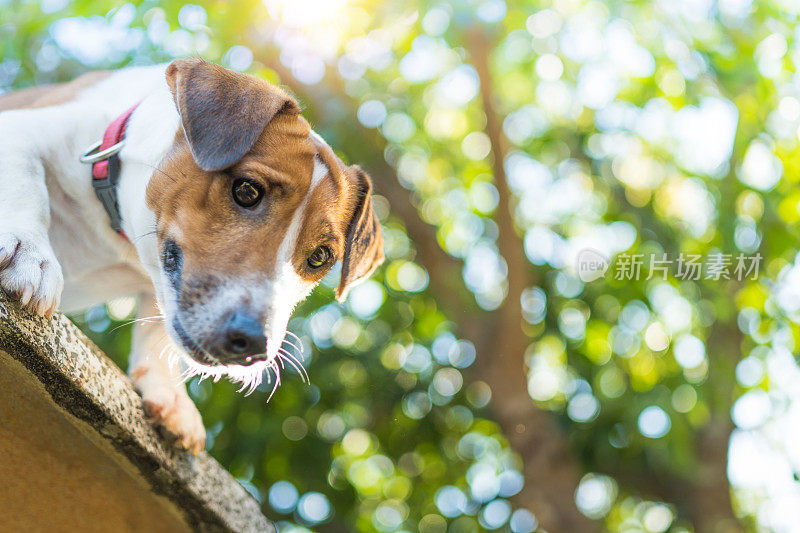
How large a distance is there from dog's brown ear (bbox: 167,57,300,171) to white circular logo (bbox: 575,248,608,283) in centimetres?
378

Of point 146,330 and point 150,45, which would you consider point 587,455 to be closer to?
point 146,330

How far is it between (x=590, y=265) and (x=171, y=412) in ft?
13.9

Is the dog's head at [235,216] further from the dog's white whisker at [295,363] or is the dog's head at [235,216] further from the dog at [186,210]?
the dog's white whisker at [295,363]

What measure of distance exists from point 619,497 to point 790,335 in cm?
272

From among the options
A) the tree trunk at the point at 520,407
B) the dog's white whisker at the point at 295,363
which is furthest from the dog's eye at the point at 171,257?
the tree trunk at the point at 520,407

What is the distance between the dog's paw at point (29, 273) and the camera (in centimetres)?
214

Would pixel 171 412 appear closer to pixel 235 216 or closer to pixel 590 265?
pixel 235 216

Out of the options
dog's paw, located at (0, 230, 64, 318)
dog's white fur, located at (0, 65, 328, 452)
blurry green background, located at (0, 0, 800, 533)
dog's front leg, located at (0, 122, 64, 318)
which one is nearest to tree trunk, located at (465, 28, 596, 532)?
blurry green background, located at (0, 0, 800, 533)

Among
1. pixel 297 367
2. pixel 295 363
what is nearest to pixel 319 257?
pixel 297 367

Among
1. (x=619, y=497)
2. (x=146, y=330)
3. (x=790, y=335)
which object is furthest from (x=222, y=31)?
(x=619, y=497)

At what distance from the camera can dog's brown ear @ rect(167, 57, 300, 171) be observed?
2762 mm

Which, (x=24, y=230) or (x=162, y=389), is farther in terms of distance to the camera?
(x=162, y=389)

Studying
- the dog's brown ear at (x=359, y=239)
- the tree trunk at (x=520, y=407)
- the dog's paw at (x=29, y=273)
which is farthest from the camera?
the tree trunk at (x=520, y=407)

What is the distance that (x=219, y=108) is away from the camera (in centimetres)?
285
